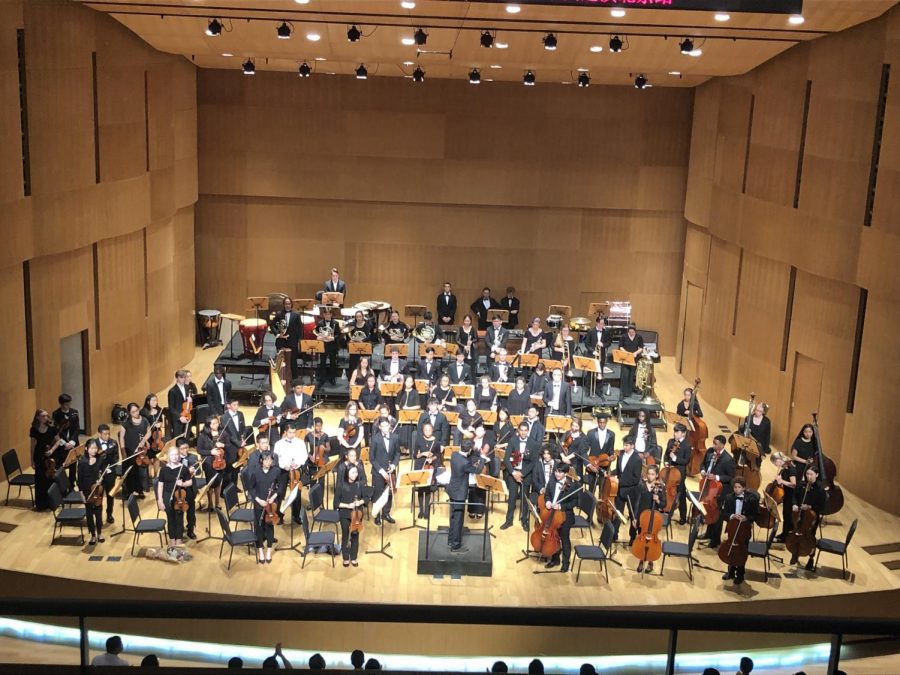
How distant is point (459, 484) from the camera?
41.6 ft

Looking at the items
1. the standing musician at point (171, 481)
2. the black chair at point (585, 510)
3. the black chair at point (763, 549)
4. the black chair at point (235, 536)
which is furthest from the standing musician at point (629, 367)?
the standing musician at point (171, 481)

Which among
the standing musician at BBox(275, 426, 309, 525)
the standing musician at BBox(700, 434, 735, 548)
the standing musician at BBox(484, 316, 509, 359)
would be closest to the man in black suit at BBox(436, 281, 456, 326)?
the standing musician at BBox(484, 316, 509, 359)

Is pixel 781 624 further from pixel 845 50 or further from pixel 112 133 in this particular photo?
pixel 112 133

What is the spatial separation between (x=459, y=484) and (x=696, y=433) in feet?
14.5

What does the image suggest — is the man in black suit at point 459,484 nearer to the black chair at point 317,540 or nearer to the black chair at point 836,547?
the black chair at point 317,540

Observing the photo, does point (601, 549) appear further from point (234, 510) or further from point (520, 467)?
point (234, 510)

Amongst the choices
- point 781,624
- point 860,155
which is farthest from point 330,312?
point 781,624

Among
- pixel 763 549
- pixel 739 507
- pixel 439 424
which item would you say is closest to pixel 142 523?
pixel 439 424

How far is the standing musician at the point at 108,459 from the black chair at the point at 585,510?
5.62m

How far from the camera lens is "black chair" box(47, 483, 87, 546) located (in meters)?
12.6

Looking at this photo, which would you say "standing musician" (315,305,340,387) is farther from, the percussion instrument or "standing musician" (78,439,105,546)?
"standing musician" (78,439,105,546)

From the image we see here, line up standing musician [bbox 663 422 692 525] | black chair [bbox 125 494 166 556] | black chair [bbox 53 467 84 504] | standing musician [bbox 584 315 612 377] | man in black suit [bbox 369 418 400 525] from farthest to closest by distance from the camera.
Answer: standing musician [bbox 584 315 612 377]
standing musician [bbox 663 422 692 525]
man in black suit [bbox 369 418 400 525]
black chair [bbox 53 467 84 504]
black chair [bbox 125 494 166 556]

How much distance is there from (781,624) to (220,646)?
A: 2.68m

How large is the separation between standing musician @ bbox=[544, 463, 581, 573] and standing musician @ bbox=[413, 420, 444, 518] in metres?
1.51
